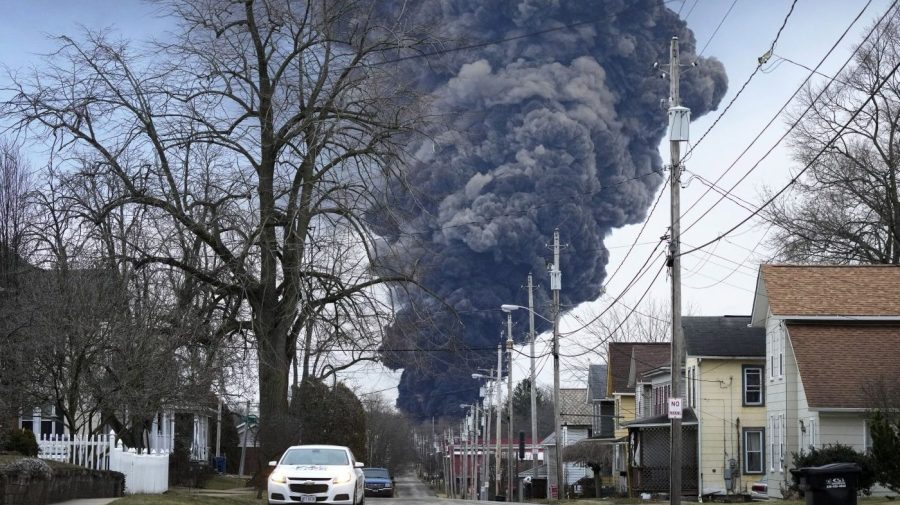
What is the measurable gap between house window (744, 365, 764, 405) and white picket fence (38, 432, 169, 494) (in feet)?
88.8

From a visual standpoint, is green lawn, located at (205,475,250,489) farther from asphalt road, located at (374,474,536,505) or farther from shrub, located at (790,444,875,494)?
shrub, located at (790,444,875,494)

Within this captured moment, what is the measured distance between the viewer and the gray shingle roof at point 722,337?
164ft

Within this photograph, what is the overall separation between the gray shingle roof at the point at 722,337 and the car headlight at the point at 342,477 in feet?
88.9

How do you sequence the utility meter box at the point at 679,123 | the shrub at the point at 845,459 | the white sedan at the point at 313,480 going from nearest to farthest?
the white sedan at the point at 313,480 < the utility meter box at the point at 679,123 < the shrub at the point at 845,459

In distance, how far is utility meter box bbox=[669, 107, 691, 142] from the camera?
3100cm

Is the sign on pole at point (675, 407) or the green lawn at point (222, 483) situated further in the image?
the green lawn at point (222, 483)

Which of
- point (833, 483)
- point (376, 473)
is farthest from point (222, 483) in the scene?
point (833, 483)

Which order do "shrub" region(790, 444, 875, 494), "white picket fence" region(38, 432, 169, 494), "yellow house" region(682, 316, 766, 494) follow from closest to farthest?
"white picket fence" region(38, 432, 169, 494)
"shrub" region(790, 444, 875, 494)
"yellow house" region(682, 316, 766, 494)

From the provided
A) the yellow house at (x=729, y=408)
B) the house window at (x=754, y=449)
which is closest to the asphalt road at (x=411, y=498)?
the yellow house at (x=729, y=408)

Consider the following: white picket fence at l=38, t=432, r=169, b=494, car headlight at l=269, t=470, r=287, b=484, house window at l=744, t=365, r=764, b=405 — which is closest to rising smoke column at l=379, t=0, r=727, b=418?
house window at l=744, t=365, r=764, b=405

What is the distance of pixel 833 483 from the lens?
25.2m

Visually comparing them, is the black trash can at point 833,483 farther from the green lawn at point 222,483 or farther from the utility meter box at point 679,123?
the green lawn at point 222,483

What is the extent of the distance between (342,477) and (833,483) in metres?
10.2

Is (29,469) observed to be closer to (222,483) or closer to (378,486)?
(222,483)
